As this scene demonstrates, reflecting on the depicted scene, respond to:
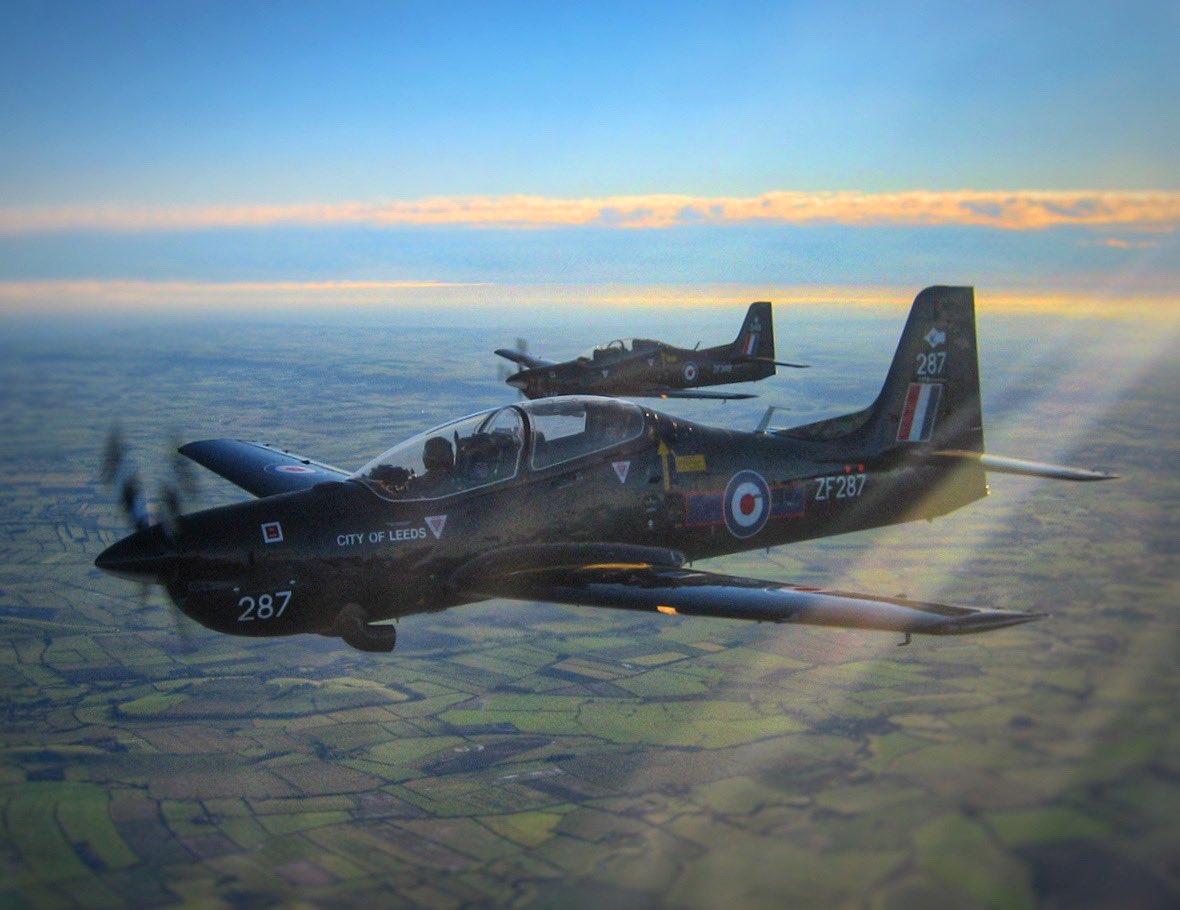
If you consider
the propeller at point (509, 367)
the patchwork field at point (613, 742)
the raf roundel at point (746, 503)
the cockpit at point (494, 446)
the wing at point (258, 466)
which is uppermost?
the propeller at point (509, 367)

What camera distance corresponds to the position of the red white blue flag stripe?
1823cm

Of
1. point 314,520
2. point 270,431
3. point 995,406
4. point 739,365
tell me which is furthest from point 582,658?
point 995,406

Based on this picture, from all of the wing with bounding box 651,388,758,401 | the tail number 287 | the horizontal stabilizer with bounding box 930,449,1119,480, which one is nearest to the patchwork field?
the tail number 287

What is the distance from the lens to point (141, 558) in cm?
1310

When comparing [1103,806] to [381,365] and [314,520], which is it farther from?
[381,365]

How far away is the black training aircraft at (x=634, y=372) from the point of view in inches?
1688

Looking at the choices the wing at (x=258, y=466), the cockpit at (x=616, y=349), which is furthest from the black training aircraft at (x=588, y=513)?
the cockpit at (x=616, y=349)

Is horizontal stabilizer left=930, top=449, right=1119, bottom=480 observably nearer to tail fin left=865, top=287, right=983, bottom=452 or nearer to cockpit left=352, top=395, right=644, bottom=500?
tail fin left=865, top=287, right=983, bottom=452

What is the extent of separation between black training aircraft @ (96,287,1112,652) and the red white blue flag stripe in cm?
3

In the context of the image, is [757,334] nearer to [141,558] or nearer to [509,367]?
[509,367]

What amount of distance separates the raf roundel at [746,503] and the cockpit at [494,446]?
216cm

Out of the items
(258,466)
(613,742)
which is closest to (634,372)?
(613,742)

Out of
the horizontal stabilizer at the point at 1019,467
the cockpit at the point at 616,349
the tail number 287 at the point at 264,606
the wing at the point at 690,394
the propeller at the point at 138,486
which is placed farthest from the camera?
the cockpit at the point at 616,349

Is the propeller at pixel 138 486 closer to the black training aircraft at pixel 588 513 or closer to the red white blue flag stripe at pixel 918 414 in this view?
the black training aircraft at pixel 588 513
